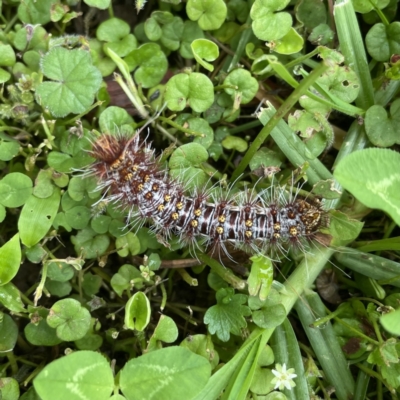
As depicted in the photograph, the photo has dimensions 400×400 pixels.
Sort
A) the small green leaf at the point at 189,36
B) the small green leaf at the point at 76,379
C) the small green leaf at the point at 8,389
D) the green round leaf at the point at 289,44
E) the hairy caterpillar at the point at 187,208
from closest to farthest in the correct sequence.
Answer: the small green leaf at the point at 76,379
the small green leaf at the point at 8,389
the hairy caterpillar at the point at 187,208
the green round leaf at the point at 289,44
the small green leaf at the point at 189,36

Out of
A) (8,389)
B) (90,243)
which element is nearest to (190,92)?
(90,243)

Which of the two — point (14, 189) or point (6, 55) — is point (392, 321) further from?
point (6, 55)

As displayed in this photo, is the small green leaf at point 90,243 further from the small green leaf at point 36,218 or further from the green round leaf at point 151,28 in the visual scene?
the green round leaf at point 151,28

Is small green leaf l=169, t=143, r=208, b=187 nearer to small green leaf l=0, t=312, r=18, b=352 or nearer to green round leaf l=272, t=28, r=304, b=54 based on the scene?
green round leaf l=272, t=28, r=304, b=54

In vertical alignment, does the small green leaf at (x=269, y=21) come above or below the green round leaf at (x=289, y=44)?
above

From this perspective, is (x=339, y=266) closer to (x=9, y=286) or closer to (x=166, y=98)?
(x=166, y=98)

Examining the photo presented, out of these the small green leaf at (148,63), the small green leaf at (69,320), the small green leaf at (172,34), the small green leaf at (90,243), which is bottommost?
the small green leaf at (69,320)

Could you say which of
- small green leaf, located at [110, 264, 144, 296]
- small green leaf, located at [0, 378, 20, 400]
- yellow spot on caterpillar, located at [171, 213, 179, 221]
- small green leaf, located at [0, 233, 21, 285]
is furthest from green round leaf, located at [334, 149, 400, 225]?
small green leaf, located at [0, 378, 20, 400]

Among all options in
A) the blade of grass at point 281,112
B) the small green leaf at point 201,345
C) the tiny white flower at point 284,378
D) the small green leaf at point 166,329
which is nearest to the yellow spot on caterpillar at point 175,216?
the blade of grass at point 281,112
